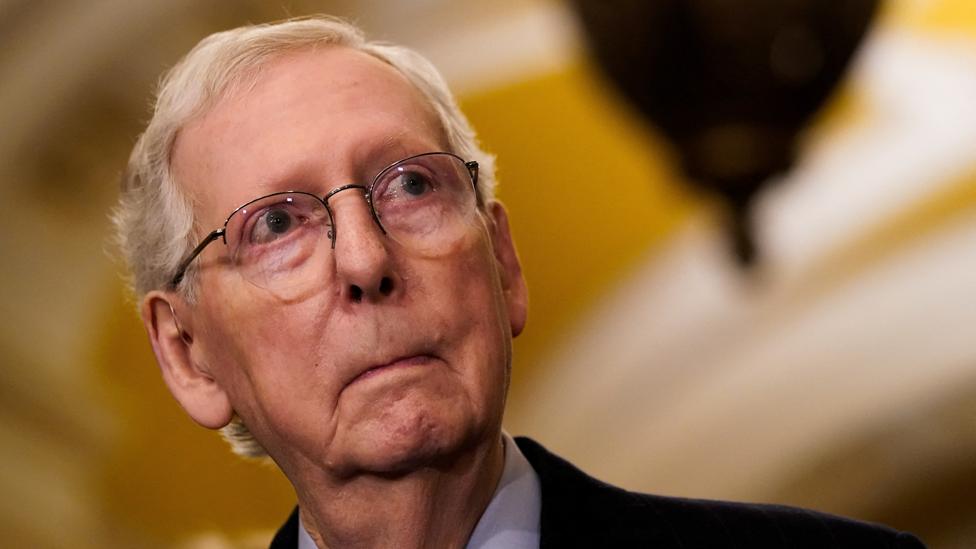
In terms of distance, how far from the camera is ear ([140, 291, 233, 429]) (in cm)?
210

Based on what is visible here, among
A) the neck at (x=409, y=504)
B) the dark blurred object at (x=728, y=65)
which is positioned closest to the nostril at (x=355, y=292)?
the neck at (x=409, y=504)

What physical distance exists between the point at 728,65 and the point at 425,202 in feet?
7.64

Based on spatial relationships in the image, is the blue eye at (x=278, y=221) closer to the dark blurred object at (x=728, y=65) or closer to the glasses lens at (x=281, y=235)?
the glasses lens at (x=281, y=235)

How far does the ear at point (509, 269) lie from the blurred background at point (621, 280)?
2.28 meters

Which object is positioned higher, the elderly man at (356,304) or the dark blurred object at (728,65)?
the elderly man at (356,304)

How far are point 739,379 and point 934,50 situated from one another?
1650mm

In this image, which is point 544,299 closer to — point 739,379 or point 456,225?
point 739,379

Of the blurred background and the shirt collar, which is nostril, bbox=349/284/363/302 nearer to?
the shirt collar

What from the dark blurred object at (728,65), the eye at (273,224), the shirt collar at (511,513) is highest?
the eye at (273,224)

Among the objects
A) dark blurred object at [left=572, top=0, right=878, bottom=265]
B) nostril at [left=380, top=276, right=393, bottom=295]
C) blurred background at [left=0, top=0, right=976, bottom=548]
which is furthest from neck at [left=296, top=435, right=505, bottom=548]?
blurred background at [left=0, top=0, right=976, bottom=548]

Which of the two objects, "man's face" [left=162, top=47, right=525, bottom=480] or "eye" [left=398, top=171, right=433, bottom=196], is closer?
"man's face" [left=162, top=47, right=525, bottom=480]

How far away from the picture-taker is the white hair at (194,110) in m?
2.04

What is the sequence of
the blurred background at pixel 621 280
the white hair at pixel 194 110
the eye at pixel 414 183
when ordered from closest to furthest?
the eye at pixel 414 183
the white hair at pixel 194 110
the blurred background at pixel 621 280

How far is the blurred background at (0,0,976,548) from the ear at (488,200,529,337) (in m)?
2.28
